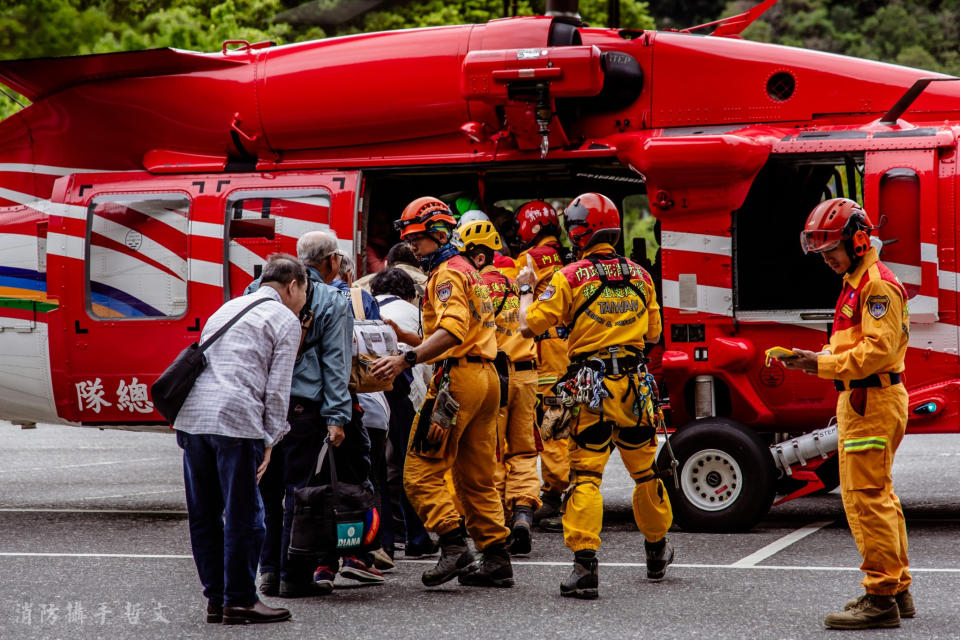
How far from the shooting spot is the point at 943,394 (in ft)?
27.1

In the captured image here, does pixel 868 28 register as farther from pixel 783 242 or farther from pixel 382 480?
pixel 382 480

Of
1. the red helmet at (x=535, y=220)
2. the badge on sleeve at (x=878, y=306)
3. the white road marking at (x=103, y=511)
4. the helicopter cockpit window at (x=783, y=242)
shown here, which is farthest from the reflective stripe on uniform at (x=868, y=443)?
the white road marking at (x=103, y=511)

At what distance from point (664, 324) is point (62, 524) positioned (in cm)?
463

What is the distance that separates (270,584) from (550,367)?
3211 millimetres

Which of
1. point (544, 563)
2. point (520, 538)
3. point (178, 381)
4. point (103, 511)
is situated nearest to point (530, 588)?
point (544, 563)

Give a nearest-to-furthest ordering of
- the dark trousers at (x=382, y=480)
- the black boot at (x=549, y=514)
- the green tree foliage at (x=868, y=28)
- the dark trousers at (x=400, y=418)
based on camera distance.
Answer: the dark trousers at (x=382, y=480) → the dark trousers at (x=400, y=418) → the black boot at (x=549, y=514) → the green tree foliage at (x=868, y=28)

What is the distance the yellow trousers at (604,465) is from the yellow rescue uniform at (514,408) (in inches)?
63.2

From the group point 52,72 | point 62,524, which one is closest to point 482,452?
point 62,524

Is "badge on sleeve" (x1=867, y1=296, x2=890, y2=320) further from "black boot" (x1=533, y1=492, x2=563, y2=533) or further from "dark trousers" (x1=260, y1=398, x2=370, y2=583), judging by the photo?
"black boot" (x1=533, y1=492, x2=563, y2=533)

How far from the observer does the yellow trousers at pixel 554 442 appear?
363 inches

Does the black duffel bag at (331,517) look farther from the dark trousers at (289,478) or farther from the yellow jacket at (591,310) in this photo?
the yellow jacket at (591,310)

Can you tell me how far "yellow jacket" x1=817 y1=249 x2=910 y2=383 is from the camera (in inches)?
228

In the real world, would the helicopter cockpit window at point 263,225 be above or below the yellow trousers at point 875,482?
above

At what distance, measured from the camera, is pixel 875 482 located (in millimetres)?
5820
